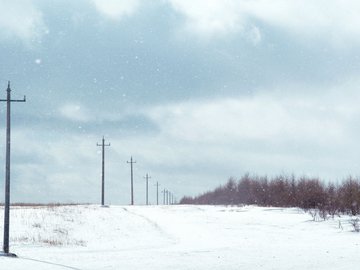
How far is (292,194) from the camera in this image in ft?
175

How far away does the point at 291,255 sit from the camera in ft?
55.5

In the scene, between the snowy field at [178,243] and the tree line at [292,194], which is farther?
the tree line at [292,194]

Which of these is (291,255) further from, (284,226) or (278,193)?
(278,193)

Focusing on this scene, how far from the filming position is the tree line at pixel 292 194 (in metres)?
34.8

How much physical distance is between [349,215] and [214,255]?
1740 cm

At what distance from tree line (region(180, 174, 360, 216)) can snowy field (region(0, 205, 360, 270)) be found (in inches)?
156

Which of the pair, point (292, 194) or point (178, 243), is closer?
point (178, 243)

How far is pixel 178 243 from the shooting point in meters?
21.6

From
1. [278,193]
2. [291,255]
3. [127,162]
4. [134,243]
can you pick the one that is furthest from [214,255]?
[127,162]

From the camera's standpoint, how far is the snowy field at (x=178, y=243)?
14.9m

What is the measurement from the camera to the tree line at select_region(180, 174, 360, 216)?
34844 millimetres

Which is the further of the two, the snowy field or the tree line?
the tree line

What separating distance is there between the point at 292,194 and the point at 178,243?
3345 cm

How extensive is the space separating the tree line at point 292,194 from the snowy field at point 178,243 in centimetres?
397
